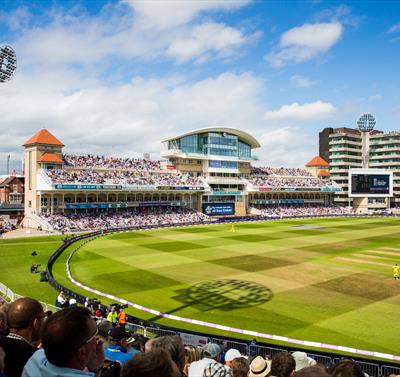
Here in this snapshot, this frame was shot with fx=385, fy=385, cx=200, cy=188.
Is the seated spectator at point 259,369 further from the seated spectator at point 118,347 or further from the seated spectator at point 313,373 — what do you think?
the seated spectator at point 313,373

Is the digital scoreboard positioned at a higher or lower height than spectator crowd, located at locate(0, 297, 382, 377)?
higher

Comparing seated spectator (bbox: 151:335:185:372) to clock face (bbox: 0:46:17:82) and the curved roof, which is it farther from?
the curved roof

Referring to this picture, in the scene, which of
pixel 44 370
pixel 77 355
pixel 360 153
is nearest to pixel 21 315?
pixel 44 370

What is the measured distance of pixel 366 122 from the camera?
107m

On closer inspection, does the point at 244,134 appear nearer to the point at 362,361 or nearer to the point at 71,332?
the point at 362,361

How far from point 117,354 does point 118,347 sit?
18.4 inches

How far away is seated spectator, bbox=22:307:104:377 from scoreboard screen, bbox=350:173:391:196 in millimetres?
95952

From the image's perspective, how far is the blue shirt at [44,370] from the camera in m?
3.03

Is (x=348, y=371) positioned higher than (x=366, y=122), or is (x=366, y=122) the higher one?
(x=366, y=122)

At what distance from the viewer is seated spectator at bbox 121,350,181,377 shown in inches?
106

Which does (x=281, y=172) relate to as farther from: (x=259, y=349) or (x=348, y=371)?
(x=348, y=371)

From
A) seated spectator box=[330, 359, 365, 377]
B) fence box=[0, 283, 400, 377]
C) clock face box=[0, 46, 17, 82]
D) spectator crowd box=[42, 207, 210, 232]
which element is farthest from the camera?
spectator crowd box=[42, 207, 210, 232]

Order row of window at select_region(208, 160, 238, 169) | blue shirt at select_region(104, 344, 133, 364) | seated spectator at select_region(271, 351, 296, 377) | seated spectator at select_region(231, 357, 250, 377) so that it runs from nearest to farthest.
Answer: seated spectator at select_region(271, 351, 296, 377)
blue shirt at select_region(104, 344, 133, 364)
seated spectator at select_region(231, 357, 250, 377)
row of window at select_region(208, 160, 238, 169)

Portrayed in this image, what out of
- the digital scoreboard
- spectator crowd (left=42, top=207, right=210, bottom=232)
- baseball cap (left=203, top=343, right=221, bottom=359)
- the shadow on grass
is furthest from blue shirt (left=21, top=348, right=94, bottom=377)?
the digital scoreboard
